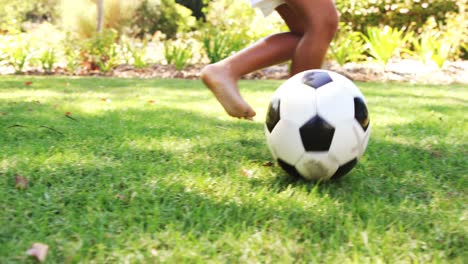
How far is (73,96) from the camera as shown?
5121mm

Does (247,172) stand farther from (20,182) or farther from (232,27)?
(232,27)

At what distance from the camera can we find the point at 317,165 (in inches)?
80.3

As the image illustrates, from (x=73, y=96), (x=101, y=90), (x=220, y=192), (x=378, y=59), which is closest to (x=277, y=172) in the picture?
(x=220, y=192)

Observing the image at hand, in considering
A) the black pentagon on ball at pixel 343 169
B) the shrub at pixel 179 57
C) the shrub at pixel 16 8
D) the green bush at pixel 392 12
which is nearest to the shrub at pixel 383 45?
the green bush at pixel 392 12

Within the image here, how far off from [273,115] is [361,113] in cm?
39

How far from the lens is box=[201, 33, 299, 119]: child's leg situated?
270 cm

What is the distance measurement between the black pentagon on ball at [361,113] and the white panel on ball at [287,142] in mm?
276

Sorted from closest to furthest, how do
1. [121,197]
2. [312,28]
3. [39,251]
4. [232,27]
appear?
[39,251] → [121,197] → [312,28] → [232,27]

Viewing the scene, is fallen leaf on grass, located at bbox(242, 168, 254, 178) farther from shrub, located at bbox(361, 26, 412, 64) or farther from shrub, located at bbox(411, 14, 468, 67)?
shrub, located at bbox(411, 14, 468, 67)

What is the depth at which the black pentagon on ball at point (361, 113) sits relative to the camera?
6.85ft

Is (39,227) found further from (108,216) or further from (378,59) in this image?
(378,59)

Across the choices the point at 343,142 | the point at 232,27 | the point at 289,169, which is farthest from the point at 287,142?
the point at 232,27

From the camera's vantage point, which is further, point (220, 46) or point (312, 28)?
point (220, 46)

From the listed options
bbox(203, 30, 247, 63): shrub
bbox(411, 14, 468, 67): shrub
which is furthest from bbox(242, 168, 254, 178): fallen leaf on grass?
bbox(411, 14, 468, 67): shrub
